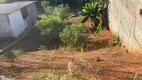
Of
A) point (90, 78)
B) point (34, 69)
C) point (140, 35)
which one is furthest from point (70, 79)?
point (140, 35)

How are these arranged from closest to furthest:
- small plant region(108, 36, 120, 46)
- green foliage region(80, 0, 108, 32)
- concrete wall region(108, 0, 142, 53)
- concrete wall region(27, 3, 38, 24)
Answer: concrete wall region(108, 0, 142, 53)
small plant region(108, 36, 120, 46)
green foliage region(80, 0, 108, 32)
concrete wall region(27, 3, 38, 24)

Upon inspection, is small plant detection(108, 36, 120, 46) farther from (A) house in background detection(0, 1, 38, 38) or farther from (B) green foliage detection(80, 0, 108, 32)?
(A) house in background detection(0, 1, 38, 38)

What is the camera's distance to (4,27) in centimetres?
1288

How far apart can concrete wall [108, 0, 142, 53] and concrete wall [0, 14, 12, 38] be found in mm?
6843

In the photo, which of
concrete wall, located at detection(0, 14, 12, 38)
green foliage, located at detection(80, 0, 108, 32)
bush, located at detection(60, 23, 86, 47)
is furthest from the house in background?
bush, located at detection(60, 23, 86, 47)

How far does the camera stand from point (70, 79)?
436 centimetres

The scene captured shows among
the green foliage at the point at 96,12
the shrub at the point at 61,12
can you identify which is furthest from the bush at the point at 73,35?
the shrub at the point at 61,12

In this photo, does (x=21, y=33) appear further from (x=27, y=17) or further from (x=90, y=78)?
(x=90, y=78)

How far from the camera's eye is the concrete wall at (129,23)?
6.04 m

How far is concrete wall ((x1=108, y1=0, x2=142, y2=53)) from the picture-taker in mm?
6039

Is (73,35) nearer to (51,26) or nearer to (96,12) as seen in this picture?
(51,26)

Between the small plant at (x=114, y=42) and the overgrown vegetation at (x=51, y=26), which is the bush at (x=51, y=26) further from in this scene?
the small plant at (x=114, y=42)

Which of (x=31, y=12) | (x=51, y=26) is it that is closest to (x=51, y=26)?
(x=51, y=26)

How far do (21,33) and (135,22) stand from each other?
9.60 m
